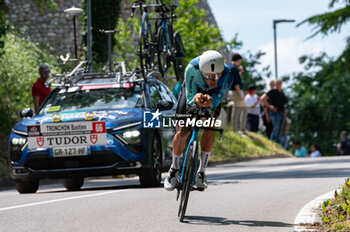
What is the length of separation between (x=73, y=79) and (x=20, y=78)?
8.84 m

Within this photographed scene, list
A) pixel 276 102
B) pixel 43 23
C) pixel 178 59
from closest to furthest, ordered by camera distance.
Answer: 1. pixel 178 59
2. pixel 276 102
3. pixel 43 23

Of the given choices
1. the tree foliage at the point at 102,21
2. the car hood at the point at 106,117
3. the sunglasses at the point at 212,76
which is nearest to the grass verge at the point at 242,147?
the tree foliage at the point at 102,21

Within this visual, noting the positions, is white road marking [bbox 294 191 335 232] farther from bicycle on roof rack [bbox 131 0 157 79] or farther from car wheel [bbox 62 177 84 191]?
bicycle on roof rack [bbox 131 0 157 79]

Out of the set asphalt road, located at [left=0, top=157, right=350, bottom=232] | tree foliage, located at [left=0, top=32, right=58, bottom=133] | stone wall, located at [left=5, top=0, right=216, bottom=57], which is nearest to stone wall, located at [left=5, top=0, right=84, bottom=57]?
stone wall, located at [left=5, top=0, right=216, bottom=57]

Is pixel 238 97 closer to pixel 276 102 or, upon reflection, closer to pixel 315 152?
pixel 276 102

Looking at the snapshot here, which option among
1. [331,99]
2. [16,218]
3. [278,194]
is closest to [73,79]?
[278,194]

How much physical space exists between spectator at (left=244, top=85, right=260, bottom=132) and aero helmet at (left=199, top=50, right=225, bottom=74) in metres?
16.2

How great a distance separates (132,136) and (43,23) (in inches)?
992

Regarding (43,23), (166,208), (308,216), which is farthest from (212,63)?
(43,23)

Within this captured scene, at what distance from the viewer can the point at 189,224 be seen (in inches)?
337

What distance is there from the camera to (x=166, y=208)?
10008 mm

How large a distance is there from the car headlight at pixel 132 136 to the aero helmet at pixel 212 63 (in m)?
3.92

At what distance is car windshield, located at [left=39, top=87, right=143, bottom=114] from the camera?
43.6ft

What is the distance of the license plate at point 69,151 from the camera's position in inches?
492
